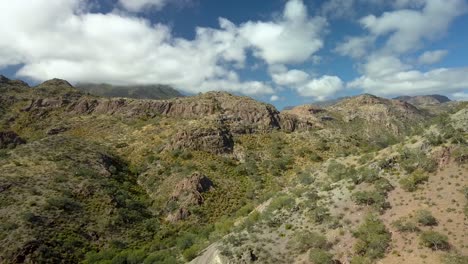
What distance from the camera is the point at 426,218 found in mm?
32250

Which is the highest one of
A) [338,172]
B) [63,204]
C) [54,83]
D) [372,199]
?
[54,83]

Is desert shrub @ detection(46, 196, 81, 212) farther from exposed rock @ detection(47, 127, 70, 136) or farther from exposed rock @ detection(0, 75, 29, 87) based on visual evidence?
exposed rock @ detection(0, 75, 29, 87)

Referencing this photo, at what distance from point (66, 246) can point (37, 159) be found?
28.9m

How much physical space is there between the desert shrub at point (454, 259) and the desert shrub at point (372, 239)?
14.6ft

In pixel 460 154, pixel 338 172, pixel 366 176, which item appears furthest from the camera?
pixel 338 172

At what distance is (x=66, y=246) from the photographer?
52.1 m

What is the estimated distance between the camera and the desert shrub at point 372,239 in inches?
1214

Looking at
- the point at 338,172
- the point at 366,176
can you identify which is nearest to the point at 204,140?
the point at 338,172

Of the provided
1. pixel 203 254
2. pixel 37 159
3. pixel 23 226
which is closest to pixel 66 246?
pixel 23 226

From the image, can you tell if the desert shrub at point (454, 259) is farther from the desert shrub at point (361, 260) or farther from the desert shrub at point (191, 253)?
the desert shrub at point (191, 253)

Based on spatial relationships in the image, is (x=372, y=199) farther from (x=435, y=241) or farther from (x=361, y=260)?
(x=361, y=260)

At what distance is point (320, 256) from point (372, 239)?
4.58 metres

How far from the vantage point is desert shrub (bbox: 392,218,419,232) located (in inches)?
1259

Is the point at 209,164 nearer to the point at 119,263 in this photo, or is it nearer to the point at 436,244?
the point at 119,263
